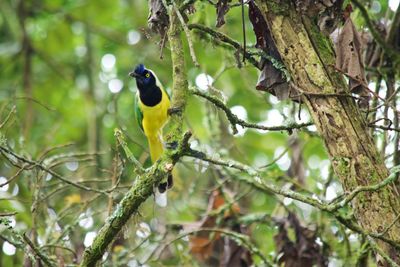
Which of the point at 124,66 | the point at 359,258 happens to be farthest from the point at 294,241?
the point at 124,66

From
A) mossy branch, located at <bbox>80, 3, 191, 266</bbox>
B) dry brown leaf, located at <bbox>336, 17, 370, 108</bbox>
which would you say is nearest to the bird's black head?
dry brown leaf, located at <bbox>336, 17, 370, 108</bbox>

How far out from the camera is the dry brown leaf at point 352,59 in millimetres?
3463

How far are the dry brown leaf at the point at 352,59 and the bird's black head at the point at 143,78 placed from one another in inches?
114

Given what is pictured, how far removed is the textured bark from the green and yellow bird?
2695 mm

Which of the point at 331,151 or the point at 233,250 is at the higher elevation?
the point at 233,250

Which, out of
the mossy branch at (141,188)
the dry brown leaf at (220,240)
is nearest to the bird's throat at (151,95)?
A: the dry brown leaf at (220,240)

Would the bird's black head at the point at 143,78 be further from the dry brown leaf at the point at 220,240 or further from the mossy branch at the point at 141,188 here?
the mossy branch at the point at 141,188

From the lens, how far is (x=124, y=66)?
27.8ft

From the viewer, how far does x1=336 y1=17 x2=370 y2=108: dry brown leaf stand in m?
3.46

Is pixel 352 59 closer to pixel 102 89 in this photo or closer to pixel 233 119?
pixel 233 119

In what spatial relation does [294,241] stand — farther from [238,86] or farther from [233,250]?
[238,86]

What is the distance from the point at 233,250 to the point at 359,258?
1.29 metres

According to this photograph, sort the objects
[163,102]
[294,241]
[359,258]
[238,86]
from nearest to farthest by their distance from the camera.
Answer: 1. [359,258]
2. [294,241]
3. [163,102]
4. [238,86]

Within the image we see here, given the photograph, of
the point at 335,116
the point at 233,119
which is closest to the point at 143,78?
the point at 233,119
